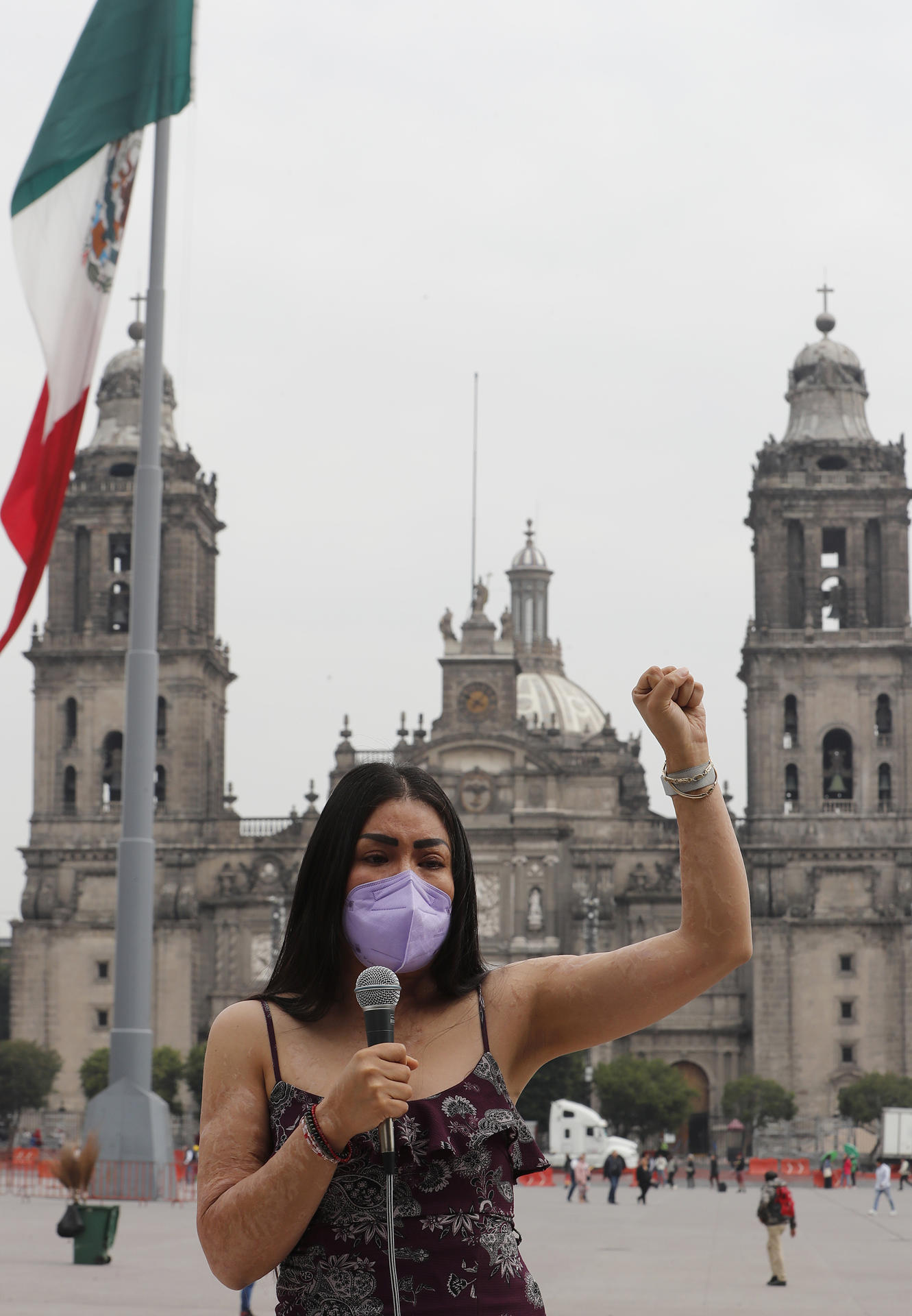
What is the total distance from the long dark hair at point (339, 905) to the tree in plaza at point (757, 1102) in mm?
65132

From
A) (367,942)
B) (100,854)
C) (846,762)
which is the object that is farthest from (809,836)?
(367,942)

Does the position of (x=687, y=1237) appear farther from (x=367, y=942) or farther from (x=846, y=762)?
(x=846, y=762)

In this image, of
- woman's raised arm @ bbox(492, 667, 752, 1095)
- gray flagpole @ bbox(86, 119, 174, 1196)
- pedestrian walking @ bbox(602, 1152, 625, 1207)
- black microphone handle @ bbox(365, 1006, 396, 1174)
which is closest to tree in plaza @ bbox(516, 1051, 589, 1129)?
pedestrian walking @ bbox(602, 1152, 625, 1207)

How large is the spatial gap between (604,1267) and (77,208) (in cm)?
1170

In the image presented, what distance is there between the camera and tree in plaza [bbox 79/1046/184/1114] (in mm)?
69750

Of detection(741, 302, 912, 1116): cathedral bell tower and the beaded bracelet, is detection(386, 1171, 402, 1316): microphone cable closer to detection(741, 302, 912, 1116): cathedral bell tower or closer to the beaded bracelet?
the beaded bracelet

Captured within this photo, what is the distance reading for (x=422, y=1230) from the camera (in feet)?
12.9

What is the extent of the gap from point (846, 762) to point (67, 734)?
95.2ft

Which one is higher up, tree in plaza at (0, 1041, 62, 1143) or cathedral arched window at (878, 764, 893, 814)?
cathedral arched window at (878, 764, 893, 814)

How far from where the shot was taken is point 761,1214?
760 inches

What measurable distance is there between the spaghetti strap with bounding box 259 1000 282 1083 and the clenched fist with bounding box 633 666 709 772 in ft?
2.39

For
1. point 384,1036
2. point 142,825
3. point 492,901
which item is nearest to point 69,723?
point 492,901

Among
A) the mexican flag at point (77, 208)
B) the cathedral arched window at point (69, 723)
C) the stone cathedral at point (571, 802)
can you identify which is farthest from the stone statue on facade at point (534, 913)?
the mexican flag at point (77, 208)

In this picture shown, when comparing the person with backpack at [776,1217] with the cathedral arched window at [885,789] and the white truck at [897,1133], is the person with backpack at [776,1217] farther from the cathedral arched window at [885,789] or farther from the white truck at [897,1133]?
the cathedral arched window at [885,789]
